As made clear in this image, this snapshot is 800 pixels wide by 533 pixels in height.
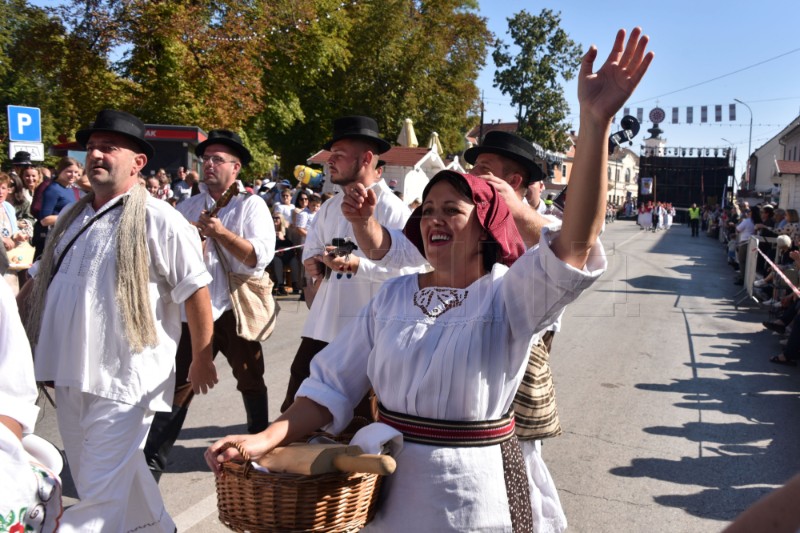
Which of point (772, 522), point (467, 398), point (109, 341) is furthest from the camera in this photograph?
point (109, 341)

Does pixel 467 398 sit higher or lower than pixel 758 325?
higher

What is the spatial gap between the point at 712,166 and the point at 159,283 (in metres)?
86.3

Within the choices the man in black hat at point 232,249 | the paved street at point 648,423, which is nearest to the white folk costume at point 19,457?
the paved street at point 648,423

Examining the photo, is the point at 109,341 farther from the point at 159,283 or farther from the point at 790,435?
the point at 790,435

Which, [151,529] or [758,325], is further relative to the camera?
[758,325]

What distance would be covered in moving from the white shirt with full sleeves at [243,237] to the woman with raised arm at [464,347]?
8.70ft

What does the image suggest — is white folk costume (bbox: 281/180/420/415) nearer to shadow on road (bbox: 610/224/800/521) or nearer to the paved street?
the paved street

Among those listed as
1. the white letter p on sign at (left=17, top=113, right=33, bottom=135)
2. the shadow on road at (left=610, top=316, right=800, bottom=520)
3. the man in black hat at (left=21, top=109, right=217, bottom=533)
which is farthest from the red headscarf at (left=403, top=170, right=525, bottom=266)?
the white letter p on sign at (left=17, top=113, right=33, bottom=135)

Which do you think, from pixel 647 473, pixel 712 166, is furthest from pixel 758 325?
pixel 712 166

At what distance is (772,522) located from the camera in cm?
→ 116

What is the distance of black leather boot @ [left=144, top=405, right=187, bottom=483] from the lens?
14.4ft

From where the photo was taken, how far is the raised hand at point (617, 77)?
6.49ft

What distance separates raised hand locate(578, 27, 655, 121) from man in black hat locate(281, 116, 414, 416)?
2380 millimetres

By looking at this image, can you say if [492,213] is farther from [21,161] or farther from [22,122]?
[22,122]
